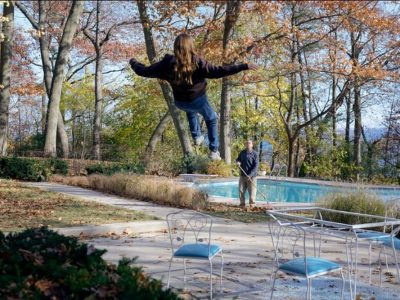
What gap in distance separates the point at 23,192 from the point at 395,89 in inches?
809

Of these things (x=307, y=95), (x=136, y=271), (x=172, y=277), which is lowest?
(x=172, y=277)

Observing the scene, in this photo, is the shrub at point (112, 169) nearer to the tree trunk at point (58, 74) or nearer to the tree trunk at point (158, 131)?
the tree trunk at point (58, 74)

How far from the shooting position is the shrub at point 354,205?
10.0m

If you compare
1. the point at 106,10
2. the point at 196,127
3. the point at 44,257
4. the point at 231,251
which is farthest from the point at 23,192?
the point at 106,10

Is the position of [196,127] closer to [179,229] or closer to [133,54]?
[179,229]

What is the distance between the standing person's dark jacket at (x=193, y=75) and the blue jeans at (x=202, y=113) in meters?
0.07

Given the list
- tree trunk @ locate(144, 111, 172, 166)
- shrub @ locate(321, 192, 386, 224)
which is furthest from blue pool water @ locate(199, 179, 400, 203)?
tree trunk @ locate(144, 111, 172, 166)

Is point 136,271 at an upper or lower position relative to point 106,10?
lower

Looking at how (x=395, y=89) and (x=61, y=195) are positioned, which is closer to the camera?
(x=61, y=195)

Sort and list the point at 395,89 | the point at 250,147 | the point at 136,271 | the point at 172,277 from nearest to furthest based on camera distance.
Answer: the point at 136,271
the point at 172,277
the point at 250,147
the point at 395,89

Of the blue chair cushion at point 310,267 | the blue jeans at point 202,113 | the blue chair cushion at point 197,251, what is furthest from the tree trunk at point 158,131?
the blue chair cushion at point 310,267

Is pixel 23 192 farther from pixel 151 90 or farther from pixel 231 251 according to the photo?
pixel 151 90

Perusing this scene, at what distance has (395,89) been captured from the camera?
27.5 metres

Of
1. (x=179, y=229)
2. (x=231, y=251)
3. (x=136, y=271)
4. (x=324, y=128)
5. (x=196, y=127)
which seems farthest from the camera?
(x=324, y=128)
